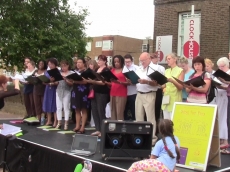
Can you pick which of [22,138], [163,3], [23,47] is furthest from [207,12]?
[23,47]

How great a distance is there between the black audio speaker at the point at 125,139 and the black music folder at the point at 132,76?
4.24 feet

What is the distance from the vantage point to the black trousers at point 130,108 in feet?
21.5

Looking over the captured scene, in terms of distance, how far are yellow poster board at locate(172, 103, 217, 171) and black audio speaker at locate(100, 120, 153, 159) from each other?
0.50 meters

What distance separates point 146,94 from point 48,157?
1942 mm

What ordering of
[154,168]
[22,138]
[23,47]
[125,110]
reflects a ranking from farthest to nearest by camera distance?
[23,47] < [125,110] < [22,138] < [154,168]

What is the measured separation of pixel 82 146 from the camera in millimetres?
5125

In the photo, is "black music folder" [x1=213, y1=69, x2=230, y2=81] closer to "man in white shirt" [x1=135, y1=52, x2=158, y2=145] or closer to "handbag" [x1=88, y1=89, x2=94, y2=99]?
"man in white shirt" [x1=135, y1=52, x2=158, y2=145]

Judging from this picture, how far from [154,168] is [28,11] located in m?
14.1

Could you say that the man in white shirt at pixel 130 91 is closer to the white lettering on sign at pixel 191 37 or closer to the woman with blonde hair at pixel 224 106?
the woman with blonde hair at pixel 224 106

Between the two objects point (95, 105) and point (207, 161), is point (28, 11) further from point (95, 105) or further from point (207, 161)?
point (207, 161)

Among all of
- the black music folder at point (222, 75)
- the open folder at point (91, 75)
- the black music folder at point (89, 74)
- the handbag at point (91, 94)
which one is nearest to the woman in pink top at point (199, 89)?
the black music folder at point (222, 75)

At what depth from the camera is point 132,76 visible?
5.80 meters

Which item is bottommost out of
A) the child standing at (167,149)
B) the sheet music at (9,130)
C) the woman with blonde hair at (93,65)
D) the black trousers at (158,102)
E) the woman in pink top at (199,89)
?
the sheet music at (9,130)

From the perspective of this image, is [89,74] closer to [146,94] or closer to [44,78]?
[146,94]
